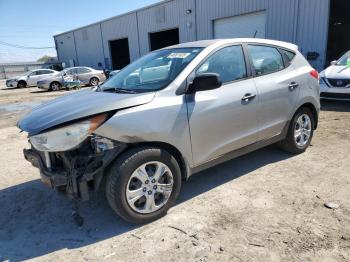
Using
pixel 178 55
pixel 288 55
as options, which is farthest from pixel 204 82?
pixel 288 55

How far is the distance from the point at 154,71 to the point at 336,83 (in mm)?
6274

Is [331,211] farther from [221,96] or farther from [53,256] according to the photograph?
[53,256]

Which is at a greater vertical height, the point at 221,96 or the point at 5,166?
the point at 221,96

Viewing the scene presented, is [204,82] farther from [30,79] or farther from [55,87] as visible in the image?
[30,79]

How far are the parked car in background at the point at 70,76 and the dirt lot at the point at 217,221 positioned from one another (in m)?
16.2

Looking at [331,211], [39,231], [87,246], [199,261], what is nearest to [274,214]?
[331,211]

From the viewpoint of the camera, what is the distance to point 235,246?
113 inches

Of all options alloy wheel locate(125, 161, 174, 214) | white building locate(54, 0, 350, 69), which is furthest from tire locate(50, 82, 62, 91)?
alloy wheel locate(125, 161, 174, 214)

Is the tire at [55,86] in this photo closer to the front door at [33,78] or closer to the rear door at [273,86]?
the front door at [33,78]

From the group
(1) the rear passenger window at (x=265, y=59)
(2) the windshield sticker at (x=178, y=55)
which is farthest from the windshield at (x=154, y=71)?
(1) the rear passenger window at (x=265, y=59)

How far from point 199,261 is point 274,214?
3.52 feet

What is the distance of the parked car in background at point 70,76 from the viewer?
778 inches

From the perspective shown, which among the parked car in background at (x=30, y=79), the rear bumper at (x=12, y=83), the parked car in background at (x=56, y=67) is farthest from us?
the parked car in background at (x=56, y=67)

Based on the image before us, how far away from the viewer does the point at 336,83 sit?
329 inches
